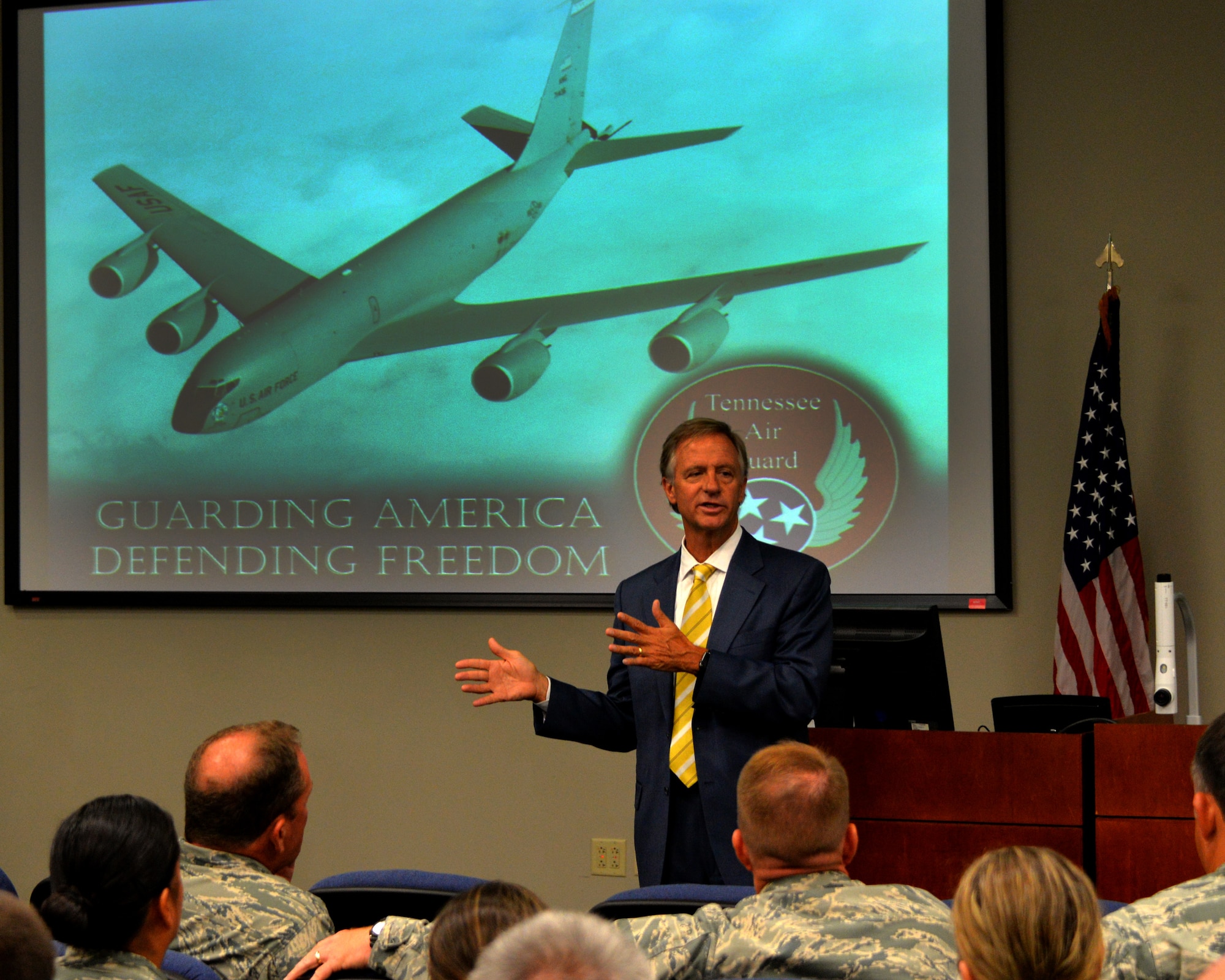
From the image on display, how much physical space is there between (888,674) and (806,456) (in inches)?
58.3

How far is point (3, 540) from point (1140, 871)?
4250 mm

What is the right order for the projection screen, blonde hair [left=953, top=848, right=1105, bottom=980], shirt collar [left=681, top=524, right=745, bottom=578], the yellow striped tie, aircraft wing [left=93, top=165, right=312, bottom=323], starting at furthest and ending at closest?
aircraft wing [left=93, top=165, right=312, bottom=323], the projection screen, shirt collar [left=681, top=524, right=745, bottom=578], the yellow striped tie, blonde hair [left=953, top=848, right=1105, bottom=980]

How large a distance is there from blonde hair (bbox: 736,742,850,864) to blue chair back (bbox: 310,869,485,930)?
0.44m

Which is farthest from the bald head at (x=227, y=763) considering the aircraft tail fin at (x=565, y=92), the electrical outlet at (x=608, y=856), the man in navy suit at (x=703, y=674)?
the aircraft tail fin at (x=565, y=92)

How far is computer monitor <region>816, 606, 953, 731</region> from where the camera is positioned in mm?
2963

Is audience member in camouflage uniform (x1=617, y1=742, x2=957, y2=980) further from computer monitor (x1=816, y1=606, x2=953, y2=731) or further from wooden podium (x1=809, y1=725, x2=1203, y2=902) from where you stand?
computer monitor (x1=816, y1=606, x2=953, y2=731)

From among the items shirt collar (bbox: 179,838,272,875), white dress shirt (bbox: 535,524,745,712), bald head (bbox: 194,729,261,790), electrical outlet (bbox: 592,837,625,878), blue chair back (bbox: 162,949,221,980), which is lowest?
electrical outlet (bbox: 592,837,625,878)

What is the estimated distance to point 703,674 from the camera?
2.59 m

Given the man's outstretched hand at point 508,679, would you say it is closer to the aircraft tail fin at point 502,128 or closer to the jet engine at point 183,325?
the aircraft tail fin at point 502,128

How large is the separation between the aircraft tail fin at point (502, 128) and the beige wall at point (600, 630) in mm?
1716

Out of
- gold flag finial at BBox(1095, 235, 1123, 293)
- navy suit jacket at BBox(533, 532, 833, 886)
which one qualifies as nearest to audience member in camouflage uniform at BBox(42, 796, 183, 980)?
navy suit jacket at BBox(533, 532, 833, 886)

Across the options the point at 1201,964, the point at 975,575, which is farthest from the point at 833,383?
the point at 1201,964

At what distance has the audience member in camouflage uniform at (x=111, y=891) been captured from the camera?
60.0 inches

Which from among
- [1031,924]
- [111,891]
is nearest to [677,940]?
[1031,924]
